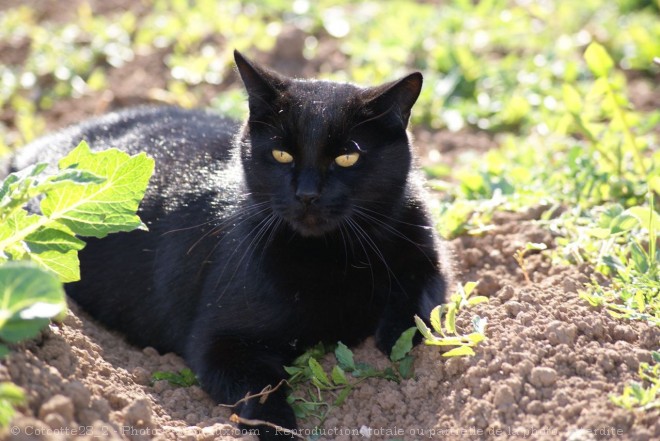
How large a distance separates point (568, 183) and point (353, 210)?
4.41 feet

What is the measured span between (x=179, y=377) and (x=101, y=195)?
0.83 m

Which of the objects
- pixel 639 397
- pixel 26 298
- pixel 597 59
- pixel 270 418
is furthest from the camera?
pixel 597 59

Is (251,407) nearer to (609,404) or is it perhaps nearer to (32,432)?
(32,432)

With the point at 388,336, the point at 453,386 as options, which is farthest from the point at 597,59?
the point at 453,386

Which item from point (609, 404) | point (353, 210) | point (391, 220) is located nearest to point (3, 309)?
point (353, 210)

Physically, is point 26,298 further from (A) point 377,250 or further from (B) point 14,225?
(A) point 377,250

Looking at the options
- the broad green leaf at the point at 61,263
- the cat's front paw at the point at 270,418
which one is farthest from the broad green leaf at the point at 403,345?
the broad green leaf at the point at 61,263

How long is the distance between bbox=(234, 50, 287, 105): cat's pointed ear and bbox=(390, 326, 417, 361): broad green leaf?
94 centimetres

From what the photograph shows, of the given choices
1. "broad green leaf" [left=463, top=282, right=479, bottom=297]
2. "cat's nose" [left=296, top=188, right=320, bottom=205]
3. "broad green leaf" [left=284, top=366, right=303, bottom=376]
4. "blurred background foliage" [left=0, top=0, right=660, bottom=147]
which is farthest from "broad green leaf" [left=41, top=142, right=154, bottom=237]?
"blurred background foliage" [left=0, top=0, right=660, bottom=147]

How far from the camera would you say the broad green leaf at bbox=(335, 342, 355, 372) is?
2.88m

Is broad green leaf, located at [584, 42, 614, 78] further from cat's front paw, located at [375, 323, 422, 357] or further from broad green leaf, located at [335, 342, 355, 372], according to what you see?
broad green leaf, located at [335, 342, 355, 372]

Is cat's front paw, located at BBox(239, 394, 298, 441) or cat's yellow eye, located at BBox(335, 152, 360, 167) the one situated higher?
cat's yellow eye, located at BBox(335, 152, 360, 167)

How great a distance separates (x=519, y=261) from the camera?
10.5 ft

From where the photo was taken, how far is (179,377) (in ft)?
10.0
